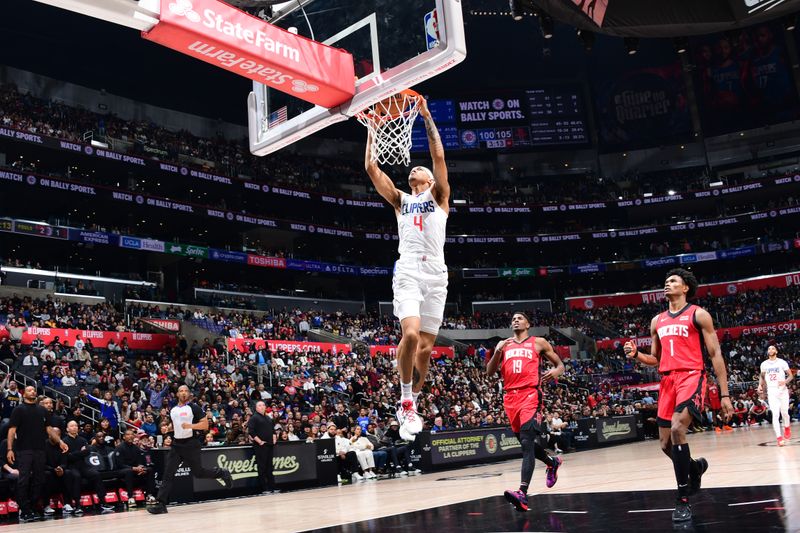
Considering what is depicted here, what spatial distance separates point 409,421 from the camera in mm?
6047

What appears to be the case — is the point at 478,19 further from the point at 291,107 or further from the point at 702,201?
the point at 291,107

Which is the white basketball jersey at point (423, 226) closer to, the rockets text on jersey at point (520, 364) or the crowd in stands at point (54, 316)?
the rockets text on jersey at point (520, 364)

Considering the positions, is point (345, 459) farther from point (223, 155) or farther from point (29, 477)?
point (223, 155)

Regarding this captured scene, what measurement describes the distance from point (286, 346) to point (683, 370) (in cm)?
2347

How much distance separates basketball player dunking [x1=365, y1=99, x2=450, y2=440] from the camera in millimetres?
6023

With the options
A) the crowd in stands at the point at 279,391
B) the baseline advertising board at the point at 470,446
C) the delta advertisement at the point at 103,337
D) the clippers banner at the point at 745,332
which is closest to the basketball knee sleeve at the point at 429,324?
the crowd in stands at the point at 279,391

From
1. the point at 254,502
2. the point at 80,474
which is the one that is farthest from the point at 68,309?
the point at 254,502

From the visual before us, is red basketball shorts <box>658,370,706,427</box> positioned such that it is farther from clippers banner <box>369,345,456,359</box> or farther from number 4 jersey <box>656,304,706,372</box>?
clippers banner <box>369,345,456,359</box>

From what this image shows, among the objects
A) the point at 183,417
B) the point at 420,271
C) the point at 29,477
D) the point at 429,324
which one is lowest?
the point at 29,477

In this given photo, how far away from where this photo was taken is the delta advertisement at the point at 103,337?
74.3ft

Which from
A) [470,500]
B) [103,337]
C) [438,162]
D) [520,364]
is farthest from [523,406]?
[103,337]

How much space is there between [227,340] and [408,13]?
21151 millimetres

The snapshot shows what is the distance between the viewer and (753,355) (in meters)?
35.9

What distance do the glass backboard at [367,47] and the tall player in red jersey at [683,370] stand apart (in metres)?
3.19
